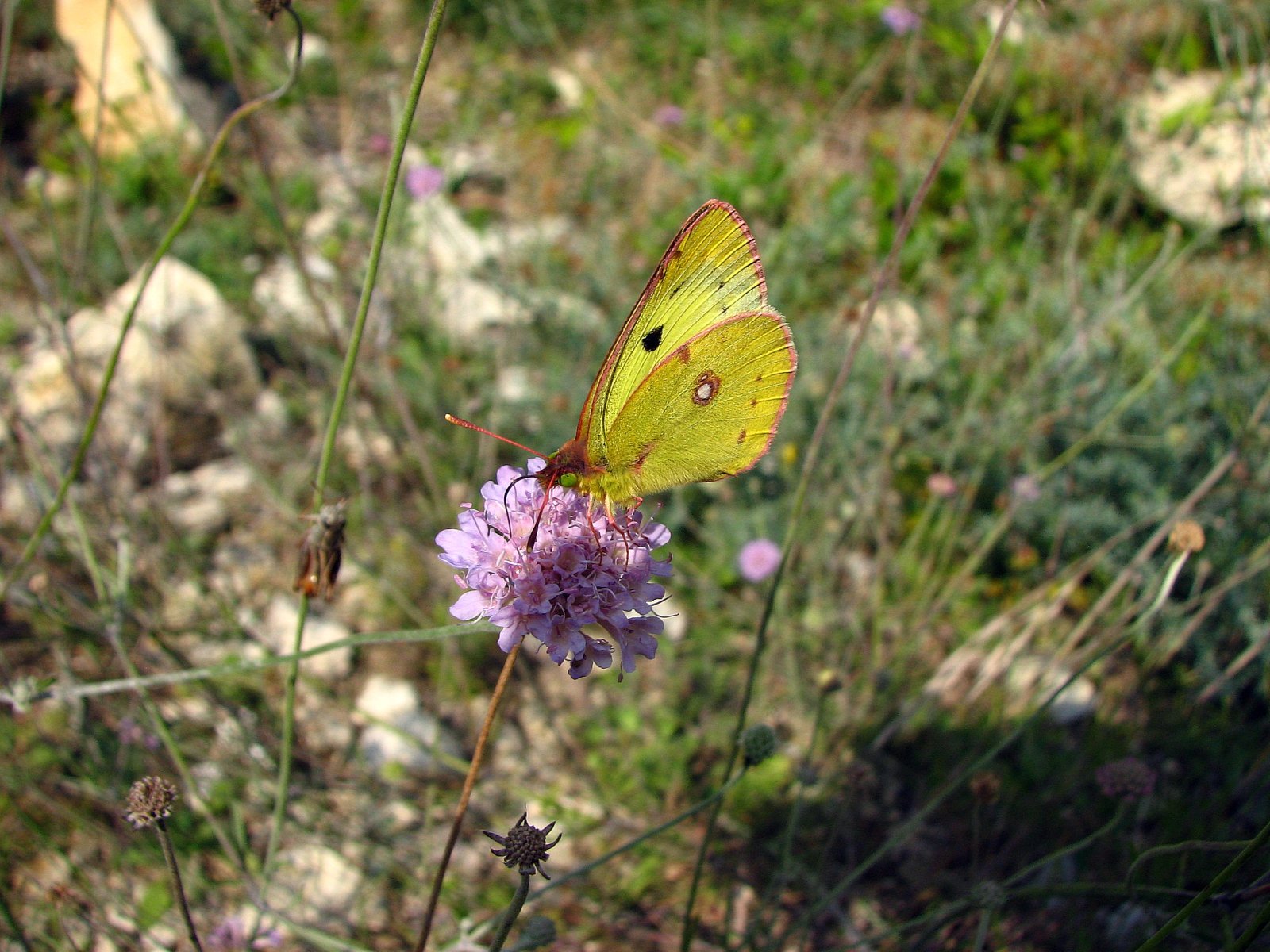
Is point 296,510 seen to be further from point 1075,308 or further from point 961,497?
point 1075,308

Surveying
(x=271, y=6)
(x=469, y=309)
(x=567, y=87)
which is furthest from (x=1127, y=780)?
(x=567, y=87)

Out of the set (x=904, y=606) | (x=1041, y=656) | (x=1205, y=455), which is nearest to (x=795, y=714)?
(x=904, y=606)

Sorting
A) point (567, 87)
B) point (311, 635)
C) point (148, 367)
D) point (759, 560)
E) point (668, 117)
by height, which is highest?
point (567, 87)

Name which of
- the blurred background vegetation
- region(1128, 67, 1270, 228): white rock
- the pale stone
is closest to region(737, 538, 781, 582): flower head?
the blurred background vegetation

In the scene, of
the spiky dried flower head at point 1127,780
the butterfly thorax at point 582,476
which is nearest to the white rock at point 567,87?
the butterfly thorax at point 582,476

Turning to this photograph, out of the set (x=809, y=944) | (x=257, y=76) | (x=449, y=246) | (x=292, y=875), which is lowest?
(x=809, y=944)

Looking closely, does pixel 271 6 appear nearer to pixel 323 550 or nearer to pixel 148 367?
pixel 323 550

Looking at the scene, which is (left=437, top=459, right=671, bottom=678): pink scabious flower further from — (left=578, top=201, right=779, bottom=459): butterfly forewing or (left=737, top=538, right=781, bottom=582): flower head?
(left=737, top=538, right=781, bottom=582): flower head
